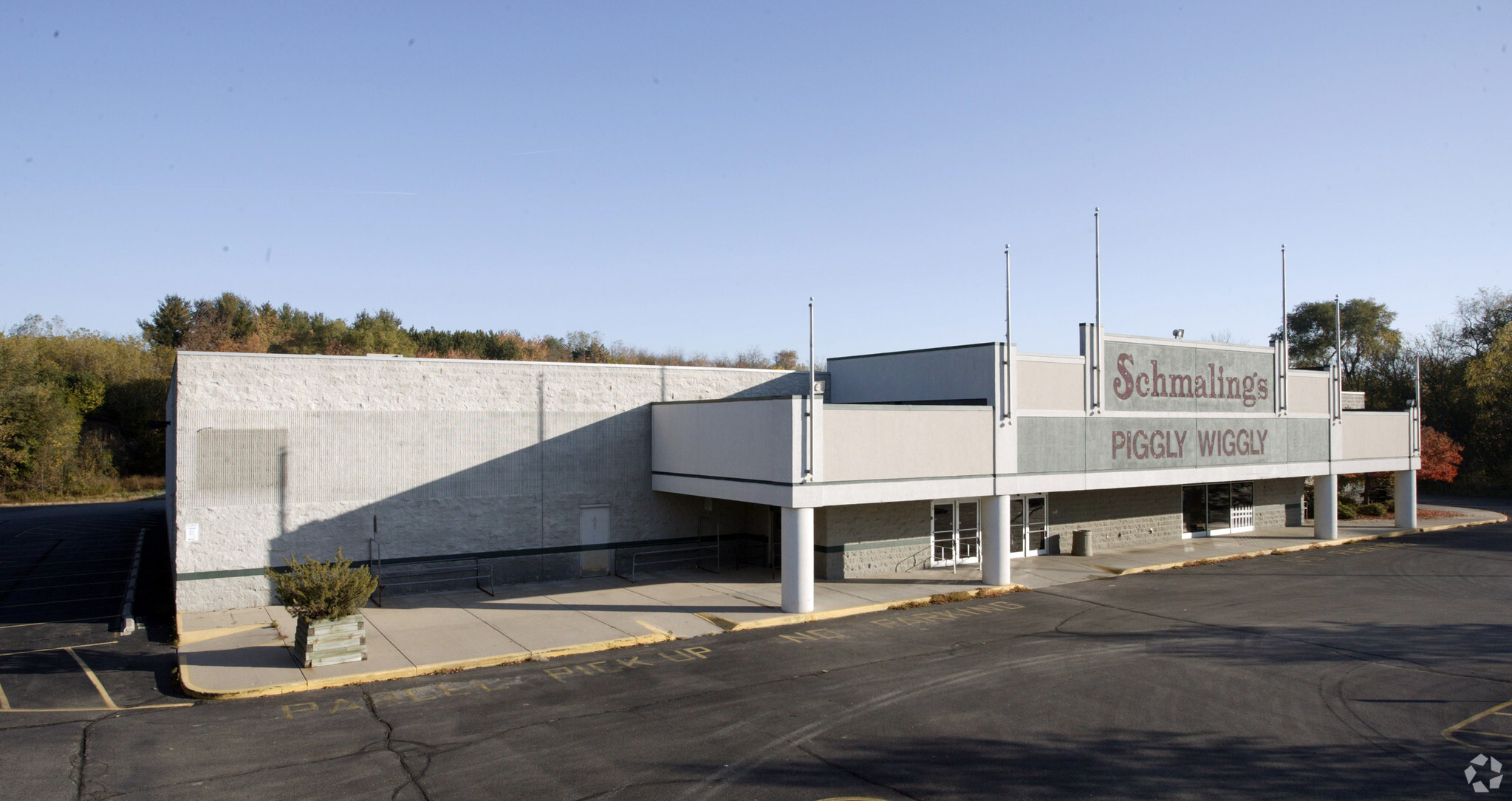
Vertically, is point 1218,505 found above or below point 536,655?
above

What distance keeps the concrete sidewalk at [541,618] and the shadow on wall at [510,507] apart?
108 centimetres

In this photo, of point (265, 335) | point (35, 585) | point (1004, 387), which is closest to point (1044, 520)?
point (1004, 387)

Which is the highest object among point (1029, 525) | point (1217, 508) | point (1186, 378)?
point (1186, 378)

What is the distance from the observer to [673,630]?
1830 centimetres

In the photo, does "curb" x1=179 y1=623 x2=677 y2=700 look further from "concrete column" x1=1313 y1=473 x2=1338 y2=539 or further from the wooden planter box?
"concrete column" x1=1313 y1=473 x2=1338 y2=539

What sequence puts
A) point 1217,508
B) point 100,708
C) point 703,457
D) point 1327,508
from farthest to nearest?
point 1217,508 → point 1327,508 → point 703,457 → point 100,708

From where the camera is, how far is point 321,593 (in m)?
15.6

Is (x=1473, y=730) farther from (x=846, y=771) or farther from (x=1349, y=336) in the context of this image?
(x=1349, y=336)


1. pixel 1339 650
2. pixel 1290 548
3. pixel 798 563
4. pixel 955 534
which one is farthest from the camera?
pixel 1290 548

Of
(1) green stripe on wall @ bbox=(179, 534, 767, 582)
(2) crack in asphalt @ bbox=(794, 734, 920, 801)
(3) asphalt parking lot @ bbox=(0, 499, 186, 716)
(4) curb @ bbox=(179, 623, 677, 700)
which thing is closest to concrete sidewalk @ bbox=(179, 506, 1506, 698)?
(4) curb @ bbox=(179, 623, 677, 700)

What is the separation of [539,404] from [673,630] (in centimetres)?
801

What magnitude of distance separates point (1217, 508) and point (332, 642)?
29.7 metres

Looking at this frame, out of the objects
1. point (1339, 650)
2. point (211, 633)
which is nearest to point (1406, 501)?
point (1339, 650)

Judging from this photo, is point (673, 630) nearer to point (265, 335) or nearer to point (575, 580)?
point (575, 580)
